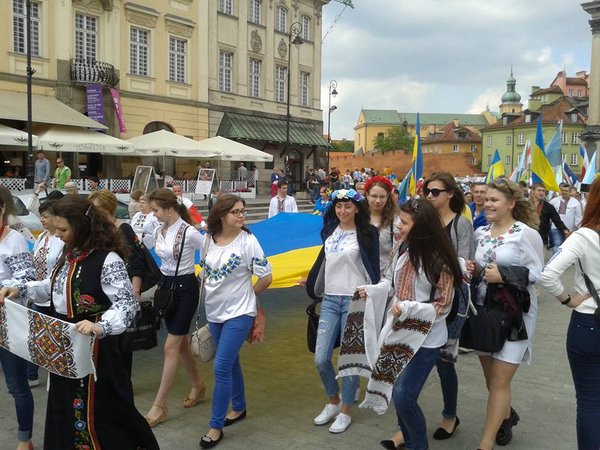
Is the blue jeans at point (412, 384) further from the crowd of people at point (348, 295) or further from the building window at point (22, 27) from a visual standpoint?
the building window at point (22, 27)

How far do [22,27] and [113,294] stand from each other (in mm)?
23278

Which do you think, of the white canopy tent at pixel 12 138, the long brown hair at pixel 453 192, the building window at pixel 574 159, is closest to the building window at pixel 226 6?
the white canopy tent at pixel 12 138

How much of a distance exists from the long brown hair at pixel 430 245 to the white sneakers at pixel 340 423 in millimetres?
1694

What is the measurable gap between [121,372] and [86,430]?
14.4 inches

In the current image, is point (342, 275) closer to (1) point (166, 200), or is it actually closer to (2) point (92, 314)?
(1) point (166, 200)

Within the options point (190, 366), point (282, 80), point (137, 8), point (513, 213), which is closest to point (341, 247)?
point (513, 213)

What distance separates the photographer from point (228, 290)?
15.1 feet

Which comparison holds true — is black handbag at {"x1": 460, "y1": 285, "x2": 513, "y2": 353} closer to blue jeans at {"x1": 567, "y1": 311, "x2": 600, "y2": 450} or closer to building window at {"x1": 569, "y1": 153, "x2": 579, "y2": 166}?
blue jeans at {"x1": 567, "y1": 311, "x2": 600, "y2": 450}

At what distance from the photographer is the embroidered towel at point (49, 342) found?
10.9 ft

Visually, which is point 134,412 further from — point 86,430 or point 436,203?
point 436,203

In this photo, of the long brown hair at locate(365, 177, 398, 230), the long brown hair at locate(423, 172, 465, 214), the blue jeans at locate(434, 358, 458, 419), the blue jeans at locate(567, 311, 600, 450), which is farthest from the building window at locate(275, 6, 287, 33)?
the blue jeans at locate(567, 311, 600, 450)

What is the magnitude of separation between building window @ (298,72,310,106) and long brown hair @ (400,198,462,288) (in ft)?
116

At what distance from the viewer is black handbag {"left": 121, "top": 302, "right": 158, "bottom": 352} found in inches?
193

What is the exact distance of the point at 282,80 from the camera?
120ft
